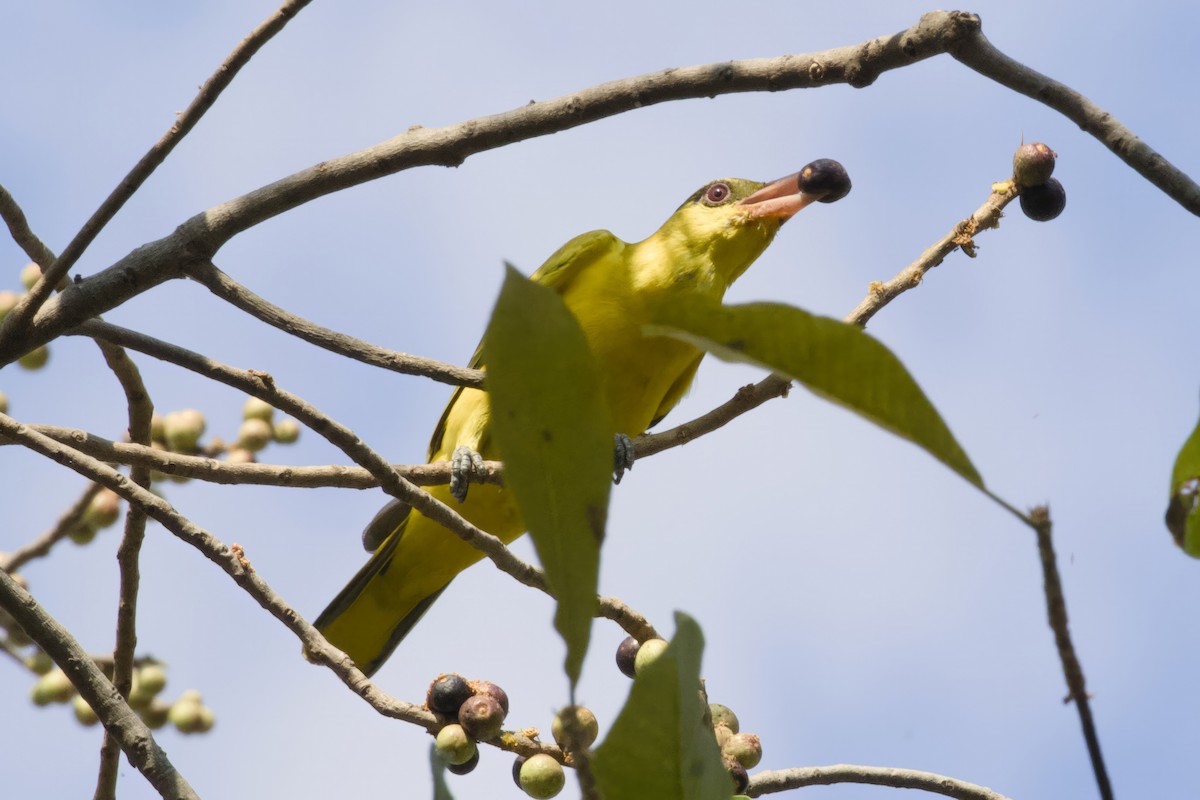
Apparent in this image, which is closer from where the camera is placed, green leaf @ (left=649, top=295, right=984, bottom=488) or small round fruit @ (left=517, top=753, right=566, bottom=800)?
green leaf @ (left=649, top=295, right=984, bottom=488)

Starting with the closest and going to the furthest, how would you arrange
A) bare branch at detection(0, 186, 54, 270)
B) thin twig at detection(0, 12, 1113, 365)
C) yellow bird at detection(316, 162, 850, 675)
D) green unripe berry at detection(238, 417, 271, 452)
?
thin twig at detection(0, 12, 1113, 365) < bare branch at detection(0, 186, 54, 270) < green unripe berry at detection(238, 417, 271, 452) < yellow bird at detection(316, 162, 850, 675)

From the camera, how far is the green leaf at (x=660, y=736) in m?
0.95

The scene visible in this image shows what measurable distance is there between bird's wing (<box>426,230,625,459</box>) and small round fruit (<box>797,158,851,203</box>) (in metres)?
1.01

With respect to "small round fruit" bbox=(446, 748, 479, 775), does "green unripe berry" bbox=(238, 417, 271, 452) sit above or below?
above

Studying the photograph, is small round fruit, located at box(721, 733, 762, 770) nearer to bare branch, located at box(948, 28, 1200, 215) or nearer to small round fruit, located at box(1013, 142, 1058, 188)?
bare branch, located at box(948, 28, 1200, 215)

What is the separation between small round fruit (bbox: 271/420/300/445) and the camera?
13.2 feet

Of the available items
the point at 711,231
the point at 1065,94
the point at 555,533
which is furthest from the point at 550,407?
the point at 711,231

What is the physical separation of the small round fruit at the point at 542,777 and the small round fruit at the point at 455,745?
0.11 metres

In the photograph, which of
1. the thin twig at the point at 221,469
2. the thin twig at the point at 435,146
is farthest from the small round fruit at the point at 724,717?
the thin twig at the point at 435,146

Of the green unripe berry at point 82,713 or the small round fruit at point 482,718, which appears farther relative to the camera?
the green unripe berry at point 82,713

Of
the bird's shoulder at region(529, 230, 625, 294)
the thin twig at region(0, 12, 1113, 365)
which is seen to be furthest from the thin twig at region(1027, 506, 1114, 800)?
the bird's shoulder at region(529, 230, 625, 294)

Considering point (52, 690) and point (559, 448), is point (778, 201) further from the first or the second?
point (559, 448)

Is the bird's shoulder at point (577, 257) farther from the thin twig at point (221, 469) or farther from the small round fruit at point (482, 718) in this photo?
the small round fruit at point (482, 718)

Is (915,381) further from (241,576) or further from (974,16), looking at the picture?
(241,576)
